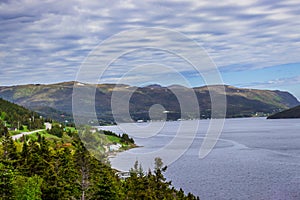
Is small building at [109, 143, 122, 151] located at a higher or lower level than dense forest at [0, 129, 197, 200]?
lower

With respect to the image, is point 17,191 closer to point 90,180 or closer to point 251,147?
point 90,180

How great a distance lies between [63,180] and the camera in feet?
174

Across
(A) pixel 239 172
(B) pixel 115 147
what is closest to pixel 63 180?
(A) pixel 239 172

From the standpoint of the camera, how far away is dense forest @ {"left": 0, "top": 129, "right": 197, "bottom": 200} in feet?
157

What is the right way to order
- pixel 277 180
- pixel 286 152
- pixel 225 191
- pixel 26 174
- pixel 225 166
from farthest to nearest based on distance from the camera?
pixel 286 152
pixel 225 166
pixel 277 180
pixel 225 191
pixel 26 174

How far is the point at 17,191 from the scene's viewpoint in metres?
47.9

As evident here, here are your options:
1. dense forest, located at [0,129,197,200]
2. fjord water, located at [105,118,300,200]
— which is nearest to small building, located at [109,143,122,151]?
fjord water, located at [105,118,300,200]

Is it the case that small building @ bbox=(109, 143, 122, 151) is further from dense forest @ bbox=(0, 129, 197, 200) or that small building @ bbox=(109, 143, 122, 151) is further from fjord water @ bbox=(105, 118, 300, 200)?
dense forest @ bbox=(0, 129, 197, 200)

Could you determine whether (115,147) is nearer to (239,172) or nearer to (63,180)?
(239,172)

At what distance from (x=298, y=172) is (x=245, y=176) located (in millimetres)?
12435

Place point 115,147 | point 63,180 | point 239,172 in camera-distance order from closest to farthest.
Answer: point 63,180, point 239,172, point 115,147

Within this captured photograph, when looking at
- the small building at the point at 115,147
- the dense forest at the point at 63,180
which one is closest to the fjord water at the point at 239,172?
the small building at the point at 115,147

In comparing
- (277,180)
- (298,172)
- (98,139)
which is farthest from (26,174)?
(98,139)

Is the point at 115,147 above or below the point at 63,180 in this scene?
below
